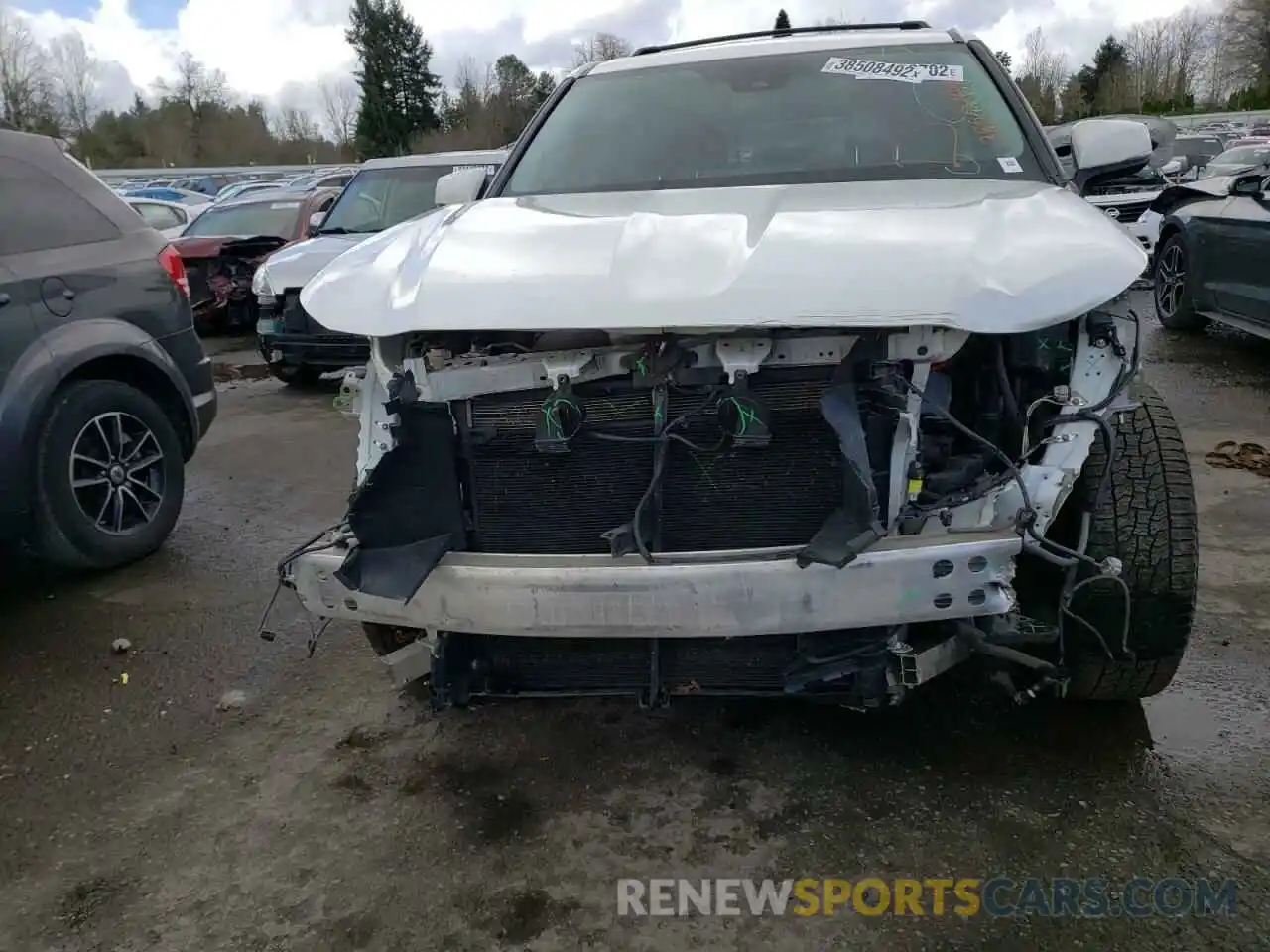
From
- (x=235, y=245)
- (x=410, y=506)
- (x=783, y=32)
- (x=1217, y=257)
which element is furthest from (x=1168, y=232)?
(x=235, y=245)

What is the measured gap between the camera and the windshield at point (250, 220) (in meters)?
10.8

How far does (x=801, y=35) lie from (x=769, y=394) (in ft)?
7.99

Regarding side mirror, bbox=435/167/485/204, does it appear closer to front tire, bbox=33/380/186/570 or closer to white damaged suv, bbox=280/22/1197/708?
white damaged suv, bbox=280/22/1197/708

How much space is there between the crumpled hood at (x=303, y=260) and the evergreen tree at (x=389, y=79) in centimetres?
5129

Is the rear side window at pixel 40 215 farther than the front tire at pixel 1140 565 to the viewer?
Yes

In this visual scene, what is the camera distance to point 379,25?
56.5 metres

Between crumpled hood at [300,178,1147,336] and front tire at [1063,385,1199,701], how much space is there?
495mm

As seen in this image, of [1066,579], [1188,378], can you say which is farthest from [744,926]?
[1188,378]

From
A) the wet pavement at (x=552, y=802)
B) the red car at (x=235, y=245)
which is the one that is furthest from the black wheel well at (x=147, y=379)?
the red car at (x=235, y=245)

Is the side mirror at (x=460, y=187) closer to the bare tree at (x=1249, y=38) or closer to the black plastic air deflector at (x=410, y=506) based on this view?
the black plastic air deflector at (x=410, y=506)

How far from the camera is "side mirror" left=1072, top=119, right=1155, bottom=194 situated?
11.0 ft

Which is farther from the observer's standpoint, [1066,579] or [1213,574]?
[1213,574]

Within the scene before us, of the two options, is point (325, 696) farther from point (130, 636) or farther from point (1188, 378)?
point (1188, 378)

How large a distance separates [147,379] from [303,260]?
351 cm
